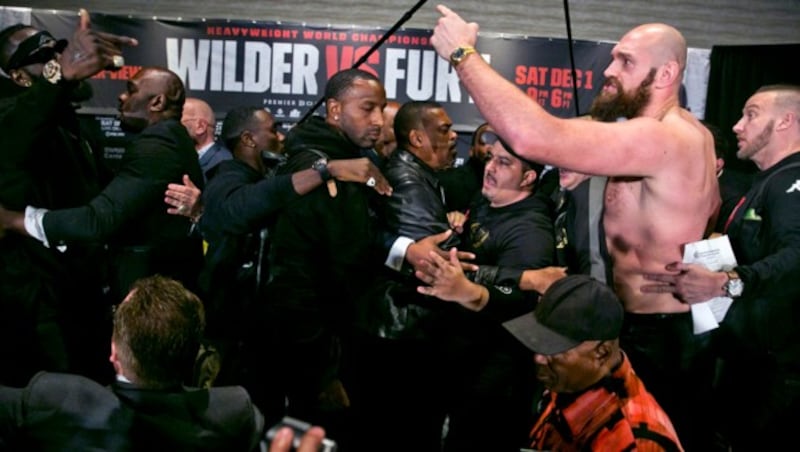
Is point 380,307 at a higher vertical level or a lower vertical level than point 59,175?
lower

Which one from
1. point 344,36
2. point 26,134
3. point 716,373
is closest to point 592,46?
point 344,36

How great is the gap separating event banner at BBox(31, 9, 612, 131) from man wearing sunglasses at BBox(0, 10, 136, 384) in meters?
3.41

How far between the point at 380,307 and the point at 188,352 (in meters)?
1.83

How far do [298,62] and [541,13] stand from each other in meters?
2.28

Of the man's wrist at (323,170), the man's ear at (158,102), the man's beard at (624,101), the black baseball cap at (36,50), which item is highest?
the black baseball cap at (36,50)

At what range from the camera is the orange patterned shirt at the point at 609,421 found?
2.11 meters

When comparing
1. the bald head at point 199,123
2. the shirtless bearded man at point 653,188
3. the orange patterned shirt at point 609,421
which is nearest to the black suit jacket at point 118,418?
the orange patterned shirt at point 609,421

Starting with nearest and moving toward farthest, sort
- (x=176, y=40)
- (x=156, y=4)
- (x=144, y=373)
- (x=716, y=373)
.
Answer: (x=144, y=373) → (x=716, y=373) → (x=176, y=40) → (x=156, y=4)

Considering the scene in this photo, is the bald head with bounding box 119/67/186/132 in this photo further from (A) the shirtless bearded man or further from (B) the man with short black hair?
(A) the shirtless bearded man

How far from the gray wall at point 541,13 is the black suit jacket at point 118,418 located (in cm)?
568

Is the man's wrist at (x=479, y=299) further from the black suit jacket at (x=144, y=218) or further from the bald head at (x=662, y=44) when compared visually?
the black suit jacket at (x=144, y=218)

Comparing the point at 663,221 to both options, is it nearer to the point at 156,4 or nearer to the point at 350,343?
the point at 350,343

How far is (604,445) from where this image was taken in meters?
2.12

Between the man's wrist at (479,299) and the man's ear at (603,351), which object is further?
the man's wrist at (479,299)
